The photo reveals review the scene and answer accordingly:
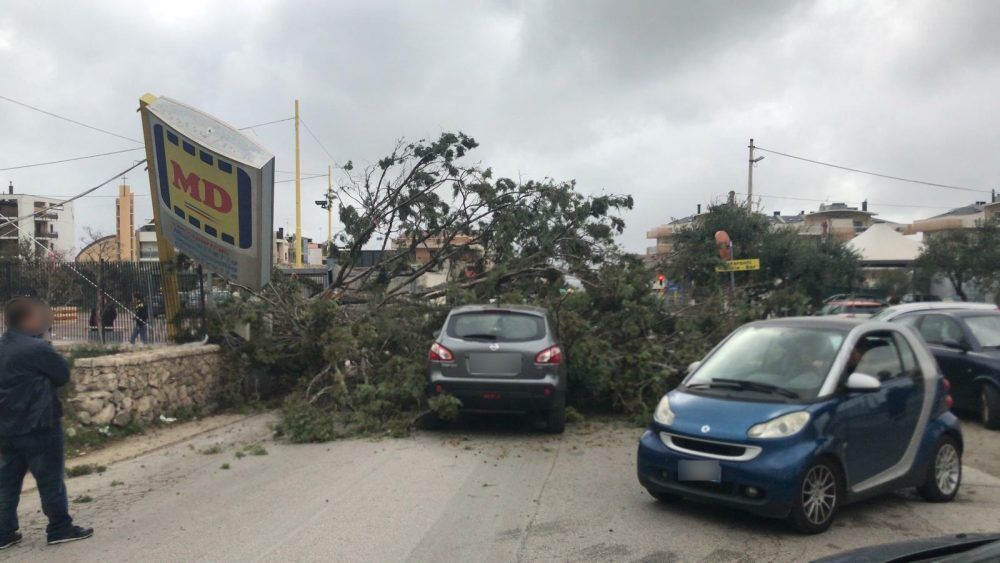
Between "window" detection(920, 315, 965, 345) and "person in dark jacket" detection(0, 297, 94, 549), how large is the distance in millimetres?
10716

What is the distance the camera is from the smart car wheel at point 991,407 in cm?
991

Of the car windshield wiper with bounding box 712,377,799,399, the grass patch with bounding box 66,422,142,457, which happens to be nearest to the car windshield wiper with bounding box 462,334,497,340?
the car windshield wiper with bounding box 712,377,799,399

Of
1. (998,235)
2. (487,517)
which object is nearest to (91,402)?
(487,517)

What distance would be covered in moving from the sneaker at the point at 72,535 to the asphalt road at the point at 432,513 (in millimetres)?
75

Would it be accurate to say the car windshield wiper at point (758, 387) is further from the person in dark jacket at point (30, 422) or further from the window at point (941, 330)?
the window at point (941, 330)

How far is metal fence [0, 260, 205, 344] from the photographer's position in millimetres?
12602

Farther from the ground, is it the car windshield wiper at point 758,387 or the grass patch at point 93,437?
the car windshield wiper at point 758,387

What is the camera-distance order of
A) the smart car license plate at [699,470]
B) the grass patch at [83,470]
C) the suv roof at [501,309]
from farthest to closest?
1. the suv roof at [501,309]
2. the grass patch at [83,470]
3. the smart car license plate at [699,470]

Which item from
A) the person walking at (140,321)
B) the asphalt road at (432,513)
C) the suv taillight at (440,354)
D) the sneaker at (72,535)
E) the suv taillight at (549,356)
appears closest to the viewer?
the asphalt road at (432,513)

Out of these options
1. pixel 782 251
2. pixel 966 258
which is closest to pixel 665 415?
pixel 782 251

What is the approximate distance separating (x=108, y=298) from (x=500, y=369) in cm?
740

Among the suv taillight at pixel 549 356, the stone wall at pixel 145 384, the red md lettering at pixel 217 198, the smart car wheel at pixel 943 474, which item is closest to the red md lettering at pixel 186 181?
the red md lettering at pixel 217 198

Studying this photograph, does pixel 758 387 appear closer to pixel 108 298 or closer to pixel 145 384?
pixel 145 384

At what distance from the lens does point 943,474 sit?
6.52 m
